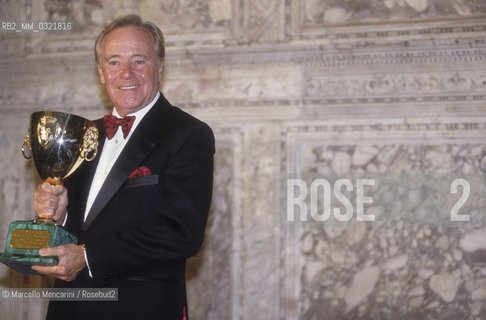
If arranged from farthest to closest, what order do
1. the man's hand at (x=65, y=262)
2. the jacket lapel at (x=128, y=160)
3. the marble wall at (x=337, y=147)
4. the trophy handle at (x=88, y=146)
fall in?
the marble wall at (x=337, y=147) → the trophy handle at (x=88, y=146) → the jacket lapel at (x=128, y=160) → the man's hand at (x=65, y=262)

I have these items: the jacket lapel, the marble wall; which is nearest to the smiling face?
the jacket lapel

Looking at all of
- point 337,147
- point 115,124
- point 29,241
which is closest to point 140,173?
point 115,124

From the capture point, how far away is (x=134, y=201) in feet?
7.36

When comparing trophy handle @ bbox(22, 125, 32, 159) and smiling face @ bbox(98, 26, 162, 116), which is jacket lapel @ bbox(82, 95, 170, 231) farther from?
trophy handle @ bbox(22, 125, 32, 159)

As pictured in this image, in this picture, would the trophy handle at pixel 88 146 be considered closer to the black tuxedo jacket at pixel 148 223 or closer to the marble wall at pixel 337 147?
the black tuxedo jacket at pixel 148 223

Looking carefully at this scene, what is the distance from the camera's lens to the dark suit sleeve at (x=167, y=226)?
82.4 inches

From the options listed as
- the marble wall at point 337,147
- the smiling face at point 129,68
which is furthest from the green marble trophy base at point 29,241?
the marble wall at point 337,147

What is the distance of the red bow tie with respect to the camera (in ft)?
8.09

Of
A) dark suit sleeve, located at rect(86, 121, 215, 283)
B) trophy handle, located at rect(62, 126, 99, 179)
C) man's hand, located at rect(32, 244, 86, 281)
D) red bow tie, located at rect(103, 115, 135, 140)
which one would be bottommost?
man's hand, located at rect(32, 244, 86, 281)

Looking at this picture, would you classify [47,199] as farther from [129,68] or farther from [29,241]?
[129,68]

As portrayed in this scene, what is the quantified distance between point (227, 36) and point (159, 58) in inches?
63.0

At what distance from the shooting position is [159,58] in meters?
2.67

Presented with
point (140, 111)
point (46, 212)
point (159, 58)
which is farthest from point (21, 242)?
point (159, 58)

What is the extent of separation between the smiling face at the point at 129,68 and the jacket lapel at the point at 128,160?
0.16m
